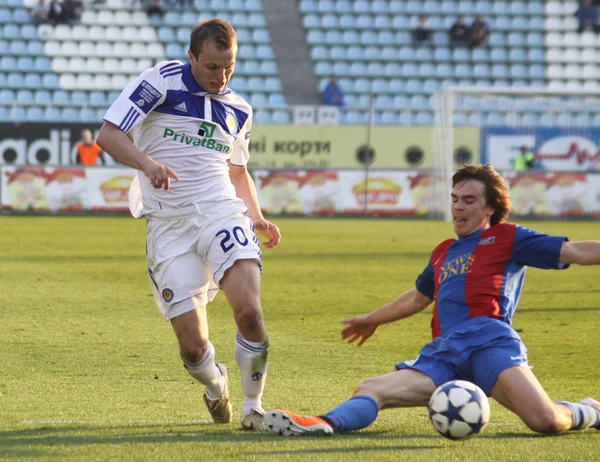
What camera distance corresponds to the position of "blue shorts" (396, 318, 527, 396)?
4934mm

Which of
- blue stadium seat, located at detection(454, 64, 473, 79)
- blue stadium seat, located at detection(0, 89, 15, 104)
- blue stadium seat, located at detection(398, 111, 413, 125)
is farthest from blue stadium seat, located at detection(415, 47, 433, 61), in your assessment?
blue stadium seat, located at detection(0, 89, 15, 104)

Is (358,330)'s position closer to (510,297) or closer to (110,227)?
(510,297)

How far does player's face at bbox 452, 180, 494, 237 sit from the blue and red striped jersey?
56mm

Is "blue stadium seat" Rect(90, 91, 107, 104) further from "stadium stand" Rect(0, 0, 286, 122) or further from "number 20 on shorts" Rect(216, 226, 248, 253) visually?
"number 20 on shorts" Rect(216, 226, 248, 253)

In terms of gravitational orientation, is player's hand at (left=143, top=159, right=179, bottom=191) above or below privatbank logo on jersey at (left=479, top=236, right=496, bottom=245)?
above

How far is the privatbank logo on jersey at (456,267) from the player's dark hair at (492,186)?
0.89 ft

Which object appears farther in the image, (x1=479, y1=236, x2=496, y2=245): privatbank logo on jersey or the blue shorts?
(x1=479, y1=236, x2=496, y2=245): privatbank logo on jersey

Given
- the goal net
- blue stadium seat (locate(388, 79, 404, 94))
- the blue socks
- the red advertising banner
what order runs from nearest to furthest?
1. the blue socks
2. the red advertising banner
3. the goal net
4. blue stadium seat (locate(388, 79, 404, 94))

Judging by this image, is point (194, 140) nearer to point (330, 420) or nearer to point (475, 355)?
point (330, 420)

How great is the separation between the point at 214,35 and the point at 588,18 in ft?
101

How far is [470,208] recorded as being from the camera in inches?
209

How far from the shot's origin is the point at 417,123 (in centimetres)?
2677

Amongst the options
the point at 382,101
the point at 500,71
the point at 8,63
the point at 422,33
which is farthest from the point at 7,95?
the point at 500,71

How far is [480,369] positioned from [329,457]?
0.99m
